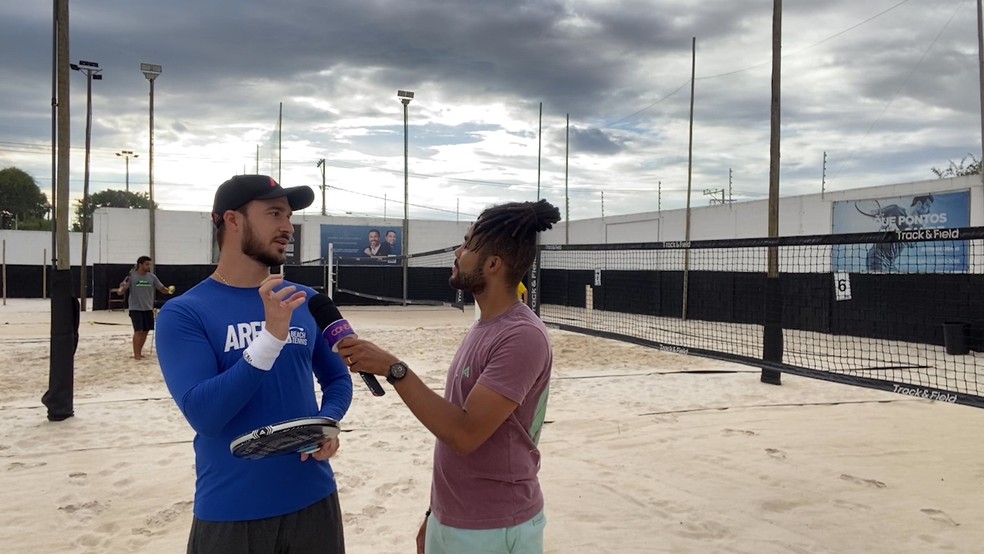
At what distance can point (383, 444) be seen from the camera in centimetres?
550

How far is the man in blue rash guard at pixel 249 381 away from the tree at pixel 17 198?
6391 centimetres

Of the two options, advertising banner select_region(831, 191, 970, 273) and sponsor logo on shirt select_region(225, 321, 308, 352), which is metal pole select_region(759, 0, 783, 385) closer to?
advertising banner select_region(831, 191, 970, 273)

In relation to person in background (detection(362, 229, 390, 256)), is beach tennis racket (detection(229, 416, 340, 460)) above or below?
below

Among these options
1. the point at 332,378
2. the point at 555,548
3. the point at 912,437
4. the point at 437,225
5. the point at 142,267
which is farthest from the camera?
the point at 437,225

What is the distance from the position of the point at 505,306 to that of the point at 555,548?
221cm

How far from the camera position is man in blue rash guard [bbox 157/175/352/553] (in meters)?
1.65

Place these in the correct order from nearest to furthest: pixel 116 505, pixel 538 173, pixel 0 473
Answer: pixel 116 505
pixel 0 473
pixel 538 173

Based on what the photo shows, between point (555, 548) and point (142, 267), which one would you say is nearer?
point (555, 548)

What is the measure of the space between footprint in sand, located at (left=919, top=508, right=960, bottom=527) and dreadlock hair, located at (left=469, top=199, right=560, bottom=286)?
3.74m

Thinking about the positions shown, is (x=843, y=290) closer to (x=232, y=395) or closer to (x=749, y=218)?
(x=232, y=395)

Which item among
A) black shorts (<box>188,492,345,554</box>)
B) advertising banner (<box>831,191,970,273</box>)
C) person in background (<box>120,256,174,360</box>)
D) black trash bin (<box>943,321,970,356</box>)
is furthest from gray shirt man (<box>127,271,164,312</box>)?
black trash bin (<box>943,321,970,356</box>)

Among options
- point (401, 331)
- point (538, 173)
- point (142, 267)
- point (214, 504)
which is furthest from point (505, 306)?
point (538, 173)

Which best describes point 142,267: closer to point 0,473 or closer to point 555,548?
point 0,473

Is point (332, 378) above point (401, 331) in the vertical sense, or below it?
above
